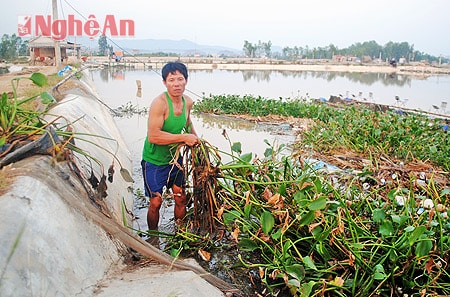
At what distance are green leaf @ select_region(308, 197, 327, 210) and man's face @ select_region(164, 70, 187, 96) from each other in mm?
1299

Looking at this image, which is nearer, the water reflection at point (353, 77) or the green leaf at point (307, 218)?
the green leaf at point (307, 218)

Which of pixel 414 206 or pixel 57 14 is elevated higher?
pixel 57 14

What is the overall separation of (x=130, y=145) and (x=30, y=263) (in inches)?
239

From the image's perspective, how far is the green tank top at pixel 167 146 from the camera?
2.93 m

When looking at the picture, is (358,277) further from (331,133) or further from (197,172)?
(331,133)

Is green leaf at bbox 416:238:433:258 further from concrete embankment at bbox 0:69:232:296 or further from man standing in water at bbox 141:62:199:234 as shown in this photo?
man standing in water at bbox 141:62:199:234

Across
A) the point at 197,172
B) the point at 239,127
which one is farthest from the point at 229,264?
the point at 239,127

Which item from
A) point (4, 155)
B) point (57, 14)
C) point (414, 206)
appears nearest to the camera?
point (4, 155)

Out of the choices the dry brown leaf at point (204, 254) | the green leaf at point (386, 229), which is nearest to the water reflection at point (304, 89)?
the dry brown leaf at point (204, 254)

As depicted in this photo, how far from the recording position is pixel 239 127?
10.3m

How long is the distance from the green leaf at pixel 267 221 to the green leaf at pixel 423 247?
2.71 ft

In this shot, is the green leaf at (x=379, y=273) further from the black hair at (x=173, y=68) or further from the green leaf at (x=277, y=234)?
the black hair at (x=173, y=68)

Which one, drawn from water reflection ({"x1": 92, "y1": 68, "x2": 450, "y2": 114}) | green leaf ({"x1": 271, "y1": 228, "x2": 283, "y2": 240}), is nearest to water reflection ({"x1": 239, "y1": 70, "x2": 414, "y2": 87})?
water reflection ({"x1": 92, "y1": 68, "x2": 450, "y2": 114})

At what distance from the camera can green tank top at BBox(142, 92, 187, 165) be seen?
2926 mm
